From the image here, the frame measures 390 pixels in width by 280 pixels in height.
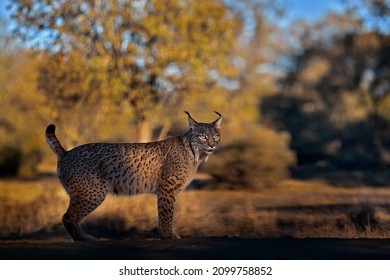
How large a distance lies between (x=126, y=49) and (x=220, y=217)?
726cm

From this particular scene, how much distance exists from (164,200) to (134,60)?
A: 32.4 ft

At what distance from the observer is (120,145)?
40.7 feet

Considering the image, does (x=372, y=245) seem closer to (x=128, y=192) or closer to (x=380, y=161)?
(x=128, y=192)

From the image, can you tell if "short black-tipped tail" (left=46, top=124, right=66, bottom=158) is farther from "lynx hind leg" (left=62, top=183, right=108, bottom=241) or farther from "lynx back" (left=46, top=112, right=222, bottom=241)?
"lynx hind leg" (left=62, top=183, right=108, bottom=241)

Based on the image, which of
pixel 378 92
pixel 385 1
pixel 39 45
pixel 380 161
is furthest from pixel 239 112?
pixel 378 92

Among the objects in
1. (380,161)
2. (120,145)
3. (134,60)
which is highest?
(134,60)

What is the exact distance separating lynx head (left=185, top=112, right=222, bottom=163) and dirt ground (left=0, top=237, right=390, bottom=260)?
5.31 ft

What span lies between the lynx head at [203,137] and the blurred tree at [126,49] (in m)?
8.78

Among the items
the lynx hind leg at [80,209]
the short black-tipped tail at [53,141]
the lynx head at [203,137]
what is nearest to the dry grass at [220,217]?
the lynx head at [203,137]

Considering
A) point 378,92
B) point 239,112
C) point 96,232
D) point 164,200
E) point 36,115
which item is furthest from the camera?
point 378,92

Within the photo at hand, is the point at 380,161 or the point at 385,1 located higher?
the point at 385,1

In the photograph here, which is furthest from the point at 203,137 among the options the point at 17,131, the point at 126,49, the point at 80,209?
the point at 17,131

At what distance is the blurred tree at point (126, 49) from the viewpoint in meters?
20.8

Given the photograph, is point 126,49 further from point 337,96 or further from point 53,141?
point 337,96
